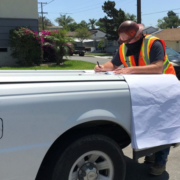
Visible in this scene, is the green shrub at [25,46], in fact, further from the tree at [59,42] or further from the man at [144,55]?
the man at [144,55]

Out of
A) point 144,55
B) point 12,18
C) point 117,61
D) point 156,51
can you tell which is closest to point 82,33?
point 12,18

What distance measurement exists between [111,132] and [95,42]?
224ft

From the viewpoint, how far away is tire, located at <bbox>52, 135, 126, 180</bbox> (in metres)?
2.42

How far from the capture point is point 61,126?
2.32 meters

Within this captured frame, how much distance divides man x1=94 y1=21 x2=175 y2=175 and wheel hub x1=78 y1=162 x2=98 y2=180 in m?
1.10

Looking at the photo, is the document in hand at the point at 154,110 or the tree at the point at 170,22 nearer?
the document in hand at the point at 154,110

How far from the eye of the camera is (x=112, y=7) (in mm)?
44719

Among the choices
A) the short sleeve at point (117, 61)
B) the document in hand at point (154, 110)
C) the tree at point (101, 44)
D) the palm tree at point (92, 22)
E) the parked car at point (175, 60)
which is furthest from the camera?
the palm tree at point (92, 22)

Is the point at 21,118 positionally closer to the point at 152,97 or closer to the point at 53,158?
the point at 53,158

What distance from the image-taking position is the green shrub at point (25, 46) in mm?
16016

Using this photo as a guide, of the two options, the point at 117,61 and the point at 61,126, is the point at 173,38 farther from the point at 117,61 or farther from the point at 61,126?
the point at 61,126

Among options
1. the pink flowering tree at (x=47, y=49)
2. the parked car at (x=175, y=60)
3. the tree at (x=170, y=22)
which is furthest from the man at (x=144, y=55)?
the tree at (x=170, y=22)

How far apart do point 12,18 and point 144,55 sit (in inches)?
592

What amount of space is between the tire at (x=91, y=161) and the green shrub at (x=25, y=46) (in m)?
14.4
